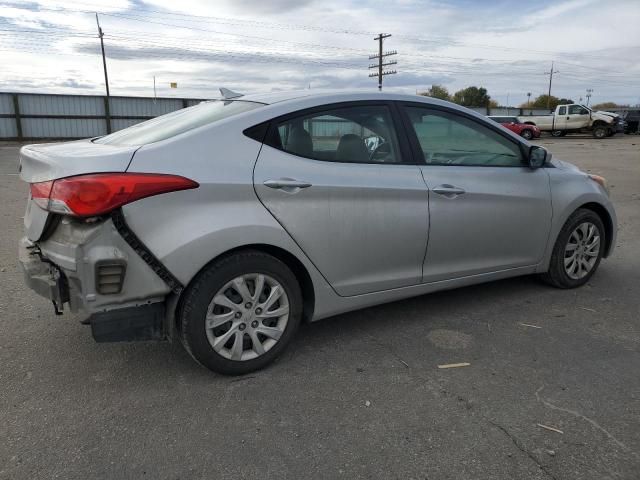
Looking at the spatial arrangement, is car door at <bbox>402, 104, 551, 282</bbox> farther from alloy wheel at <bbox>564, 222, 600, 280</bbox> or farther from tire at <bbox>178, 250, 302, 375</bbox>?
tire at <bbox>178, 250, 302, 375</bbox>

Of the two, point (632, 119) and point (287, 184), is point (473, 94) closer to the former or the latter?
point (632, 119)

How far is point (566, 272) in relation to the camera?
14.8ft

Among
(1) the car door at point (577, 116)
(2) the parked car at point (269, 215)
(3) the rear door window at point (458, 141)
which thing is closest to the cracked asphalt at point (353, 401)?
(2) the parked car at point (269, 215)

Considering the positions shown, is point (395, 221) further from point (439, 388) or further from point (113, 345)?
point (113, 345)

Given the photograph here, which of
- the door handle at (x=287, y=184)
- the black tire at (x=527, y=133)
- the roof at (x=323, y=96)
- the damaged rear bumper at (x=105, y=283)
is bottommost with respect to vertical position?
the black tire at (x=527, y=133)

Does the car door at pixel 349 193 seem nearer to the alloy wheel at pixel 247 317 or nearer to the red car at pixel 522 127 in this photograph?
the alloy wheel at pixel 247 317

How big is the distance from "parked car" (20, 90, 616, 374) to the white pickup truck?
34040 mm

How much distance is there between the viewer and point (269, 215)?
2963mm

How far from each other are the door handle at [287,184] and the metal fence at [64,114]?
1110 inches

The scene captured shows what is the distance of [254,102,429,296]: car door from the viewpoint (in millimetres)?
3051

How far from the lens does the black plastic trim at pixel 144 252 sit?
2.62 metres

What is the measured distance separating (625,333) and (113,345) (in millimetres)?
3461

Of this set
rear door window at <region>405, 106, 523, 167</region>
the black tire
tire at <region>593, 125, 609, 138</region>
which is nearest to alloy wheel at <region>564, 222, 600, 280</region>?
rear door window at <region>405, 106, 523, 167</region>

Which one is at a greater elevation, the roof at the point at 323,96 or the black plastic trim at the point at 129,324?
the roof at the point at 323,96
